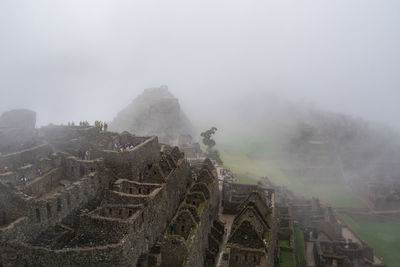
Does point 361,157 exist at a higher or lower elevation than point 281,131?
lower

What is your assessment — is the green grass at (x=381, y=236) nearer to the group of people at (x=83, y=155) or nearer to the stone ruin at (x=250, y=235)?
the stone ruin at (x=250, y=235)

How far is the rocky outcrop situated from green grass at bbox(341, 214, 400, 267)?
39.9 meters

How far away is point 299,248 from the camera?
4556cm

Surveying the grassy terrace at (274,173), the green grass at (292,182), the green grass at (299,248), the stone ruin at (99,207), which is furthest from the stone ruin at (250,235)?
the green grass at (292,182)

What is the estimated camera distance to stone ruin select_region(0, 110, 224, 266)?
23.2 metres

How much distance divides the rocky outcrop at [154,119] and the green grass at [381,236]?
39893 millimetres

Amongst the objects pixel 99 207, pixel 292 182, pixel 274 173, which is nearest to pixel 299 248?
pixel 99 207

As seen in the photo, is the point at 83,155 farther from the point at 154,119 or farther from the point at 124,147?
the point at 154,119

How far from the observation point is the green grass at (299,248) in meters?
42.0

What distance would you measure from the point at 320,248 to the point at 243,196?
1039 cm

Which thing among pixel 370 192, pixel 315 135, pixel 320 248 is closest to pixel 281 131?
pixel 315 135

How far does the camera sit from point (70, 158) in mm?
33969

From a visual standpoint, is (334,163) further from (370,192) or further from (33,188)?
(33,188)

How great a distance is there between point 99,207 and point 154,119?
215 feet
